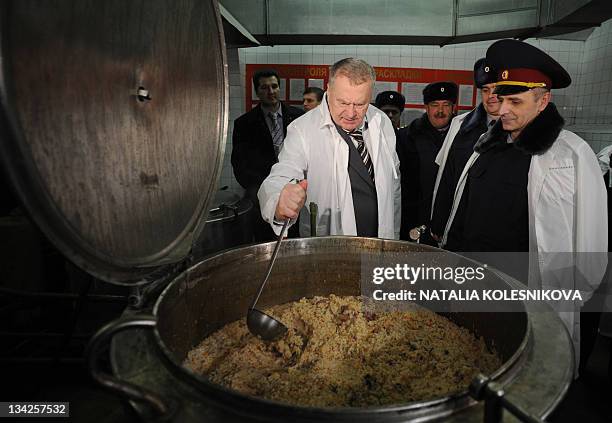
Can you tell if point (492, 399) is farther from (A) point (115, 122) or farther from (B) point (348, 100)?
(B) point (348, 100)

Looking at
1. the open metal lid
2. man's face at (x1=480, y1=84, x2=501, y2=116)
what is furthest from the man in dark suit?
the open metal lid

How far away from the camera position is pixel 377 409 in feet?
2.06

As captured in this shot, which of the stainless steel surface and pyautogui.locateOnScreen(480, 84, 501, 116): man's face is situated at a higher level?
the stainless steel surface

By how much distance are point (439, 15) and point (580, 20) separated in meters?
1.13

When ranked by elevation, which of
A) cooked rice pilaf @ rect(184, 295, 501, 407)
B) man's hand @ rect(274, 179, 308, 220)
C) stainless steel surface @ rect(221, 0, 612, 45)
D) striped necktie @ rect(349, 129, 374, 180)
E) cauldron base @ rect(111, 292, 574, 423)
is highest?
stainless steel surface @ rect(221, 0, 612, 45)

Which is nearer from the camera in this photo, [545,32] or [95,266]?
[95,266]

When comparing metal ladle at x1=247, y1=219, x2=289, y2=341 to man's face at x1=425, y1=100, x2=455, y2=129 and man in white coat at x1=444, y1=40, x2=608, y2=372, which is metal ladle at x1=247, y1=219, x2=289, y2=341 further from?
man's face at x1=425, y1=100, x2=455, y2=129

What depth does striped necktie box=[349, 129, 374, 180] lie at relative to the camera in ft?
7.48

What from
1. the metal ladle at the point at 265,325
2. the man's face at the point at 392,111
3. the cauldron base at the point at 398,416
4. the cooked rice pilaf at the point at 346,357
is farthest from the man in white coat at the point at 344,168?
the man's face at the point at 392,111

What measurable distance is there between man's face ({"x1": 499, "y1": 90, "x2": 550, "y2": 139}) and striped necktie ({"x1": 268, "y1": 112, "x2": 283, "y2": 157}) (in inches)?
93.2

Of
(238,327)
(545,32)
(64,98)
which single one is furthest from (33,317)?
(545,32)

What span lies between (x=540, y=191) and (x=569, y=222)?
171 millimetres

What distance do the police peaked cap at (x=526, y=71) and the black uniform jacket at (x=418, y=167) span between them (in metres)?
1.21

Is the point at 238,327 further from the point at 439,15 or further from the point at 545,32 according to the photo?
the point at 545,32
